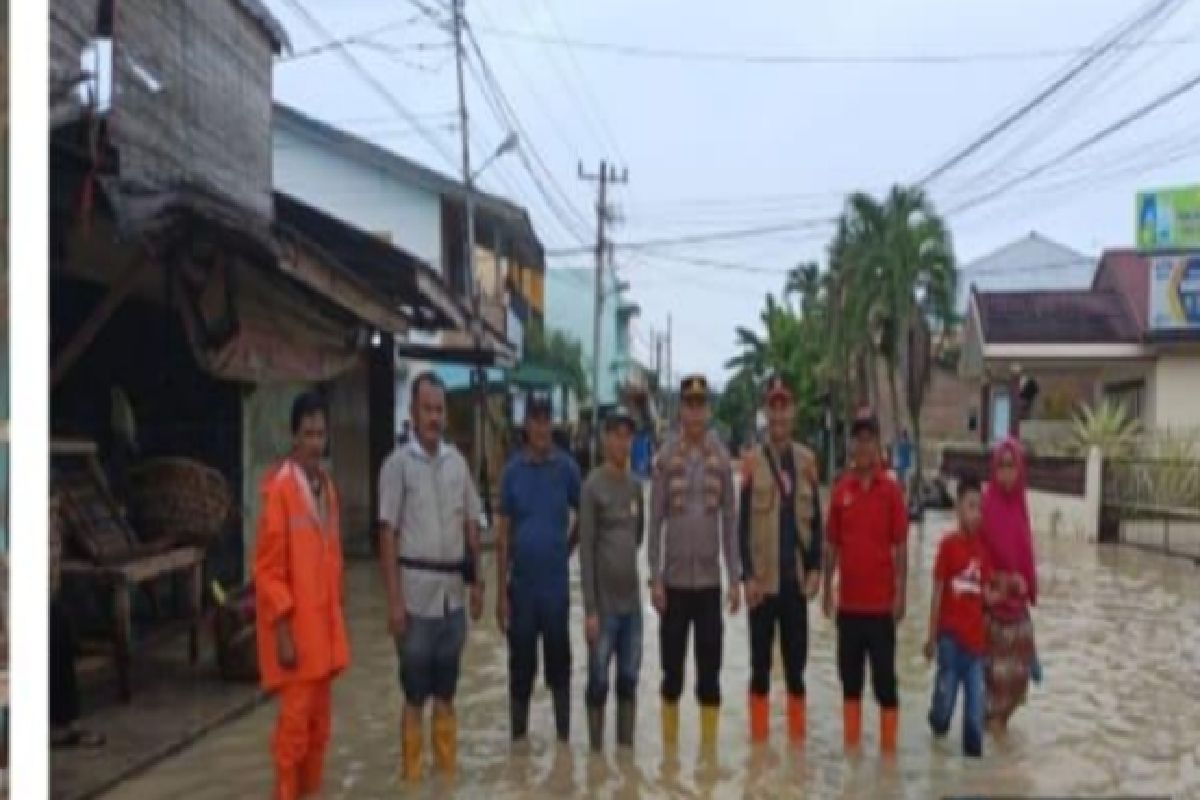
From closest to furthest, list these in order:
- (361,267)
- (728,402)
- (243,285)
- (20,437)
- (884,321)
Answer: (20,437)
(243,285)
(361,267)
(884,321)
(728,402)

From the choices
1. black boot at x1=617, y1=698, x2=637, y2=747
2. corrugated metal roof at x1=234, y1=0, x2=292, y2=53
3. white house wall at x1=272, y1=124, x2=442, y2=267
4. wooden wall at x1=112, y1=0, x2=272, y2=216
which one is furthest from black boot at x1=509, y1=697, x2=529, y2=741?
white house wall at x1=272, y1=124, x2=442, y2=267

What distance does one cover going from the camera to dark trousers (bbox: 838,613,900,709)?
26.0 feet

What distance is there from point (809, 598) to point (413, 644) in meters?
2.12

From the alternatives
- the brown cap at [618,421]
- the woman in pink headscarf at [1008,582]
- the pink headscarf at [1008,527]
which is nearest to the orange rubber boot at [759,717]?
the woman in pink headscarf at [1008,582]

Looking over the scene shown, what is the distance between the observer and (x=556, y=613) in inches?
303

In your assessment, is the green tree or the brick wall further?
the brick wall

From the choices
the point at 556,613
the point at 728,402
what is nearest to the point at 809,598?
the point at 556,613

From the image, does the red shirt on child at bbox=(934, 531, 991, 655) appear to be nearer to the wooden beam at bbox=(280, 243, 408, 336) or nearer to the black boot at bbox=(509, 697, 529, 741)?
the black boot at bbox=(509, 697, 529, 741)

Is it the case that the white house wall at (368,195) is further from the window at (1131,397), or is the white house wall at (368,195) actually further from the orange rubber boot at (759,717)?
the orange rubber boot at (759,717)

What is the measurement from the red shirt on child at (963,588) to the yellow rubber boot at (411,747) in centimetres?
271

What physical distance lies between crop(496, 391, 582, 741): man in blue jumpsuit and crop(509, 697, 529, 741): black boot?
0.13m

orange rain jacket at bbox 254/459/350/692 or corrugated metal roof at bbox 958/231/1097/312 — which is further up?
corrugated metal roof at bbox 958/231/1097/312

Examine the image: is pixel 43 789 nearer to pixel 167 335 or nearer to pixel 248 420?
pixel 167 335

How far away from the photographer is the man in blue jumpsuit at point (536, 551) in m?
7.69
